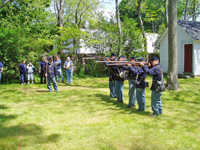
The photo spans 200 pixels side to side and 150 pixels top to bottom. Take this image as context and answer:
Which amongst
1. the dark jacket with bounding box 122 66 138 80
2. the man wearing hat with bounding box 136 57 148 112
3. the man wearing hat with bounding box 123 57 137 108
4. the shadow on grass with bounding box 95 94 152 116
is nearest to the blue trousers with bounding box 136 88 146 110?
the man wearing hat with bounding box 136 57 148 112

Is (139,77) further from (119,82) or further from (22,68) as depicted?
(22,68)

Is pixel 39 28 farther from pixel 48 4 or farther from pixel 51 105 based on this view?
pixel 51 105

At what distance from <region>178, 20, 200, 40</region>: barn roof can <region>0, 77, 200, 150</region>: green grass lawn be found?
865 cm

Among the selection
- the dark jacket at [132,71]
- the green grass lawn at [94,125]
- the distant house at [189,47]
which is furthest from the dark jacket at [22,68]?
the distant house at [189,47]

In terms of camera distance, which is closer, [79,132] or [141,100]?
[79,132]

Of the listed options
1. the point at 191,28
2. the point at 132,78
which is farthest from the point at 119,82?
the point at 191,28

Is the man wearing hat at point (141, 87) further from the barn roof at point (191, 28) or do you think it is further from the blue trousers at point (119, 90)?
the barn roof at point (191, 28)

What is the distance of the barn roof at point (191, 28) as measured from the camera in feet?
52.8

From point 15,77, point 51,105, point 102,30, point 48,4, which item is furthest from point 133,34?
point 48,4

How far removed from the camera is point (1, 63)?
12.8m

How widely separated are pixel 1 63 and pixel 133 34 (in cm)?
1109

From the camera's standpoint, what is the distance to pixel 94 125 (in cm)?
605

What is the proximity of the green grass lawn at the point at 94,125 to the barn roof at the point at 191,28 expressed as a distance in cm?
865

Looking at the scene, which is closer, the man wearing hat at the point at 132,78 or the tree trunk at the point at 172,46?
the man wearing hat at the point at 132,78
